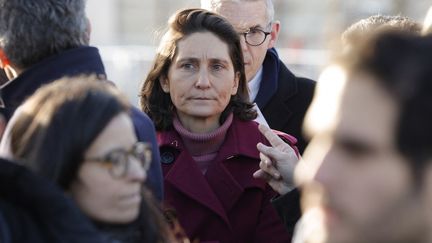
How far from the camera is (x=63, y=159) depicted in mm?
2734

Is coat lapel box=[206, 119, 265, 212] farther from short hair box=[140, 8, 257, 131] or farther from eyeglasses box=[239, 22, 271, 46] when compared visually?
eyeglasses box=[239, 22, 271, 46]

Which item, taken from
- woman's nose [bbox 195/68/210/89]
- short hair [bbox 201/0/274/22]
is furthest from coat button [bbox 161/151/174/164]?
short hair [bbox 201/0/274/22]

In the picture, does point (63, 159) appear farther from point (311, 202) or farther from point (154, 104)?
point (154, 104)

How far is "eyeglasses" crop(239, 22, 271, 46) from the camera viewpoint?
5.34 meters

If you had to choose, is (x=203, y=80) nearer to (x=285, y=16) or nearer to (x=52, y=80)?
(x=52, y=80)

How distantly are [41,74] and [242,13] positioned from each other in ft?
6.98

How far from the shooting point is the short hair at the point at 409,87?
200 centimetres

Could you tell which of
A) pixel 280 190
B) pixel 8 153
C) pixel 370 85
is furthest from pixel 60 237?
pixel 280 190

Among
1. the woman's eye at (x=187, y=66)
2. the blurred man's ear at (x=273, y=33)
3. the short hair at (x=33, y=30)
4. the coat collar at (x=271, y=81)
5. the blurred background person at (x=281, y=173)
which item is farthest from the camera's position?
the blurred man's ear at (x=273, y=33)

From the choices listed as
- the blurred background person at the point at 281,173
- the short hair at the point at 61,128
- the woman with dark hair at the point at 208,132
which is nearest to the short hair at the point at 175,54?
the woman with dark hair at the point at 208,132

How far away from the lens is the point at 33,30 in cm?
354

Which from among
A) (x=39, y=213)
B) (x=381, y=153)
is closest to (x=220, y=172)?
(x=39, y=213)

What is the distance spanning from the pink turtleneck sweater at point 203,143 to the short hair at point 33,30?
0.80m

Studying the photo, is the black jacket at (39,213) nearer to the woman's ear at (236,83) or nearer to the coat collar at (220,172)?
the coat collar at (220,172)
